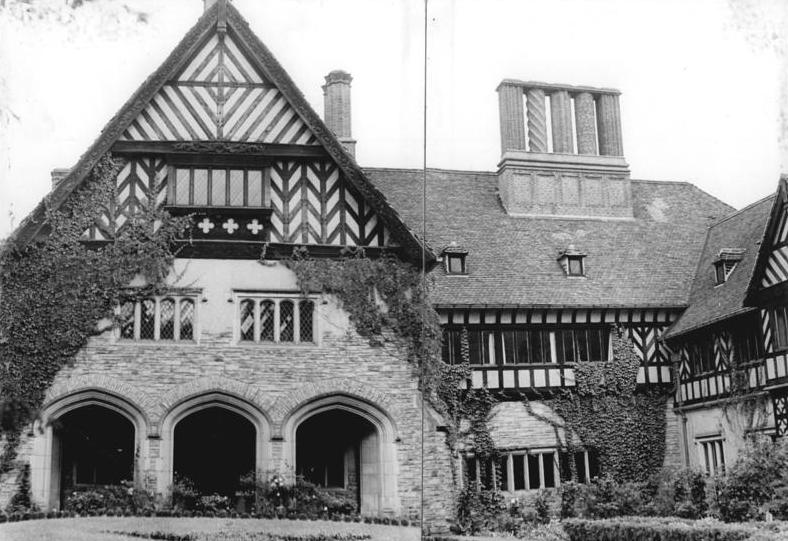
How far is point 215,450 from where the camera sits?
66.6ft

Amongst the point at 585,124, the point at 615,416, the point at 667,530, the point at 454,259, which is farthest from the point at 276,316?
the point at 585,124

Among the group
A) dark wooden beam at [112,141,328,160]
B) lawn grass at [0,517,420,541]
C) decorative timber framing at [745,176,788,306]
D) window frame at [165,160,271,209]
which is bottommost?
lawn grass at [0,517,420,541]

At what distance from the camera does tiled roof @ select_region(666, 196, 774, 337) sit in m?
22.1

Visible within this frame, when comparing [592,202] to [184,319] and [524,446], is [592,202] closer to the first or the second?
[524,446]

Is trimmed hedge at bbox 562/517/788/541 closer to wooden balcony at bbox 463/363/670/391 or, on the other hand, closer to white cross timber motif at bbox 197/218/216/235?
wooden balcony at bbox 463/363/670/391

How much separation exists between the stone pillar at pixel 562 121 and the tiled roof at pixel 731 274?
14.2 ft

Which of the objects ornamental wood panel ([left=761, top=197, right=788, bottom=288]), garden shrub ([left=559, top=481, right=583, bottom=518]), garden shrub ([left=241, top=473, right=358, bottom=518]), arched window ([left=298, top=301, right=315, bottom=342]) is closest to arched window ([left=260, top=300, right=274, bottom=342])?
arched window ([left=298, top=301, right=315, bottom=342])

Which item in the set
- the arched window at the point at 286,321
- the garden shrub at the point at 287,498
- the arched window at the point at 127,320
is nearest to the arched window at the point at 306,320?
the arched window at the point at 286,321

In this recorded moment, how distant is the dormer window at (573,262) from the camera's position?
24.0m

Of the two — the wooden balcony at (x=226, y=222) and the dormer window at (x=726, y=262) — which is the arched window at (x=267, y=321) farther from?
the dormer window at (x=726, y=262)

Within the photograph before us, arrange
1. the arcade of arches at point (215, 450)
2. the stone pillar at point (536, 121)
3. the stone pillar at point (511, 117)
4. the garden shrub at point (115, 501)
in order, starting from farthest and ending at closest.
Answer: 1. the stone pillar at point (536, 121)
2. the stone pillar at point (511, 117)
3. the arcade of arches at point (215, 450)
4. the garden shrub at point (115, 501)

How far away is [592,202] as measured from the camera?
87.4 feet

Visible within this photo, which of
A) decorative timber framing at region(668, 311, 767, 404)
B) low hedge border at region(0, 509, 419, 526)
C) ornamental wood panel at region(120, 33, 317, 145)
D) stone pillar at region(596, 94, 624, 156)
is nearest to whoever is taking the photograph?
low hedge border at region(0, 509, 419, 526)

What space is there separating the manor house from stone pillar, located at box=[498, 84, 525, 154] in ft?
15.1
